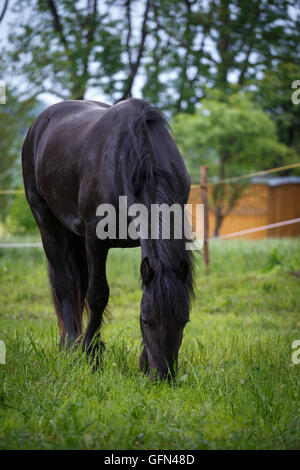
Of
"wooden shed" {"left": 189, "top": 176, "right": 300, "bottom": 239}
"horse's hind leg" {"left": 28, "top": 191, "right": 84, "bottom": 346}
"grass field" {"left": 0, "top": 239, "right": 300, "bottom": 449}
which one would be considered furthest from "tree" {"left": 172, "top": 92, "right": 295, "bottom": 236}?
"horse's hind leg" {"left": 28, "top": 191, "right": 84, "bottom": 346}

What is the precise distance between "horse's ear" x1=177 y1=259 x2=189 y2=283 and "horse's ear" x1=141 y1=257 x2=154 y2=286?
150 mm

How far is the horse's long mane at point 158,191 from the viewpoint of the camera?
239cm

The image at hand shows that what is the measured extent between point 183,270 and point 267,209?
605 inches

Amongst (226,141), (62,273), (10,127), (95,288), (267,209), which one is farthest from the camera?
(267,209)

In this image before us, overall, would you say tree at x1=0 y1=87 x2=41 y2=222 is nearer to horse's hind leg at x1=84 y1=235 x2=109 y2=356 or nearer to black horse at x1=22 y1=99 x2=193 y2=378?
black horse at x1=22 y1=99 x2=193 y2=378

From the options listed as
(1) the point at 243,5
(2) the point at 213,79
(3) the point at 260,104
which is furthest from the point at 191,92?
(1) the point at 243,5

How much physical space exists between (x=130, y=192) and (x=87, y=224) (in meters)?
0.46

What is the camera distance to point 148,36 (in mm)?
15281

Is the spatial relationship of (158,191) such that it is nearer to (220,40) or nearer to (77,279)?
(77,279)

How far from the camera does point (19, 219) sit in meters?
15.4

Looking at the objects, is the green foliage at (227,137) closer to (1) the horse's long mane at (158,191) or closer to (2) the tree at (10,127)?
(2) the tree at (10,127)

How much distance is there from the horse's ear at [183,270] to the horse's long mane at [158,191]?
1 cm

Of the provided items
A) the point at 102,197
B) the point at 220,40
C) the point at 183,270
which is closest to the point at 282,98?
the point at 220,40

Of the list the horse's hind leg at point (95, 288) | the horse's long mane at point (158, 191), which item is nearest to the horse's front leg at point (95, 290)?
the horse's hind leg at point (95, 288)
